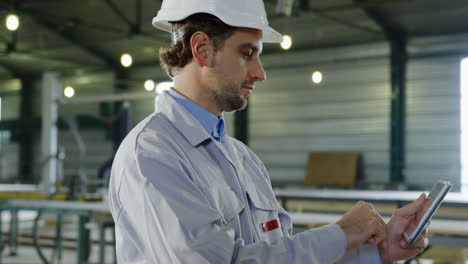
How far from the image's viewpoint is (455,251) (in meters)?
6.10

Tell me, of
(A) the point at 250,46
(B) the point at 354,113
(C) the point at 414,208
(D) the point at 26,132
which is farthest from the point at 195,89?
(D) the point at 26,132

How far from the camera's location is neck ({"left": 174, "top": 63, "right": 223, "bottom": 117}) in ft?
4.42

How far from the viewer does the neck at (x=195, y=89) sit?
1.35 metres

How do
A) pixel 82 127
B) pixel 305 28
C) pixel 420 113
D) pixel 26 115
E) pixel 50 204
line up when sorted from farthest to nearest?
pixel 26 115, pixel 82 127, pixel 305 28, pixel 420 113, pixel 50 204

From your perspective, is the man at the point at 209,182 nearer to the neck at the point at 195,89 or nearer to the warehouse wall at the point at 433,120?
the neck at the point at 195,89

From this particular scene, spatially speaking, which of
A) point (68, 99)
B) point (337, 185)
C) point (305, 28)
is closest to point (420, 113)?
point (337, 185)

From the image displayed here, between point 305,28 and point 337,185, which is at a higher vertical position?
point 305,28

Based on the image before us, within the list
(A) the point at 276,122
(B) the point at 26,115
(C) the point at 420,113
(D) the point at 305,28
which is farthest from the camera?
(B) the point at 26,115

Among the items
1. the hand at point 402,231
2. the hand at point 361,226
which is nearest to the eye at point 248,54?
the hand at point 361,226

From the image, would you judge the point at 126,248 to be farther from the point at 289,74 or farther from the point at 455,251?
the point at 289,74

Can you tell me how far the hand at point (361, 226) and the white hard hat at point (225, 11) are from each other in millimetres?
488

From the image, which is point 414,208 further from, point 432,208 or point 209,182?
point 209,182

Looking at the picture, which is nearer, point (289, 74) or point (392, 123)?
point (392, 123)

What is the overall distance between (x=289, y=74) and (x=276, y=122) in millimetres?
1233
